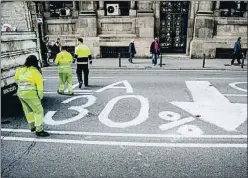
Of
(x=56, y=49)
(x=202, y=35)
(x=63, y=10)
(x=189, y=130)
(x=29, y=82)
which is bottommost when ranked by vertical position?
(x=189, y=130)

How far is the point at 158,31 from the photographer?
1570 cm

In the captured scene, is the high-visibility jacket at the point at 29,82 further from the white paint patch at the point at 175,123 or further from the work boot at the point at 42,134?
the white paint patch at the point at 175,123

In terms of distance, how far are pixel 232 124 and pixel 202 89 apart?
2.96 m

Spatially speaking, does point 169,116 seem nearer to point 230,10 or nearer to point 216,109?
point 216,109

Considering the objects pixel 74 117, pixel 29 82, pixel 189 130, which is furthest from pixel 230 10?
pixel 29 82

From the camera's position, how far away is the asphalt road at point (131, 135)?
137 inches

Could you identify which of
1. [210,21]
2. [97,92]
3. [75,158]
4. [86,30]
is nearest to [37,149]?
[75,158]

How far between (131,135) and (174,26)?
43.3ft

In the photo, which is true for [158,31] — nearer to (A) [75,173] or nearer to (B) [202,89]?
(B) [202,89]

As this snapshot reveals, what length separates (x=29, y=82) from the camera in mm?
3879

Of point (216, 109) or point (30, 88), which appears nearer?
point (30, 88)

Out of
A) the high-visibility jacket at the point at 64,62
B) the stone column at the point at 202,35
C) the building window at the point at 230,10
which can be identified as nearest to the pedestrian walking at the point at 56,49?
the high-visibility jacket at the point at 64,62

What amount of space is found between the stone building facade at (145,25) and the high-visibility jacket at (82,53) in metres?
8.28

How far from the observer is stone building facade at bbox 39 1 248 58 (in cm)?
1498
